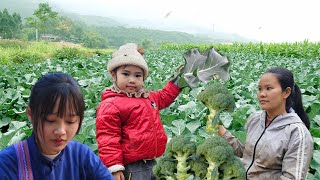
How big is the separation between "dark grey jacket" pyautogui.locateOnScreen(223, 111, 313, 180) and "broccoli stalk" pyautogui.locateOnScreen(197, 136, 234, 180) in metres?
0.63

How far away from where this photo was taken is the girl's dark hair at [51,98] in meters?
1.45

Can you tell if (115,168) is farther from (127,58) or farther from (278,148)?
(278,148)

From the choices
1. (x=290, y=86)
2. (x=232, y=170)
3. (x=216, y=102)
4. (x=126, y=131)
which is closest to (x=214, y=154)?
(x=232, y=170)

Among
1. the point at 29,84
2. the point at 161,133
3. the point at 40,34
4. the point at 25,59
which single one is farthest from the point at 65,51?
the point at 40,34

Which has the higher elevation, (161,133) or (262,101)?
(262,101)

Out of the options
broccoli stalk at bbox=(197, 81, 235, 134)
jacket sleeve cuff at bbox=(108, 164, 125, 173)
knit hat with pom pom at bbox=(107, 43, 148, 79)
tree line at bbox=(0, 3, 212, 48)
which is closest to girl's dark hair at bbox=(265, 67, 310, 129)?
broccoli stalk at bbox=(197, 81, 235, 134)

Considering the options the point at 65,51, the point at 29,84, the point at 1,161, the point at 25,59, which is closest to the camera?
the point at 1,161

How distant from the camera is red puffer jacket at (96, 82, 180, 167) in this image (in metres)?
2.36

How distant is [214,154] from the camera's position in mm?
1418

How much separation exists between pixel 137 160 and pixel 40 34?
98.6m

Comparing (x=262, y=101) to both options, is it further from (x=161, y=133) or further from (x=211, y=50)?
(x=161, y=133)

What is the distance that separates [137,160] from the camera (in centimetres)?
245

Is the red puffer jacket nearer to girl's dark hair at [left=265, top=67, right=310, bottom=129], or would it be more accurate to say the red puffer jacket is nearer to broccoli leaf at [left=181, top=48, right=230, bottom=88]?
broccoli leaf at [left=181, top=48, right=230, bottom=88]

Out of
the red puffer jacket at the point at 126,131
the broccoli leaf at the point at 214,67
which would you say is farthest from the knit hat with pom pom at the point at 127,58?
the broccoli leaf at the point at 214,67
